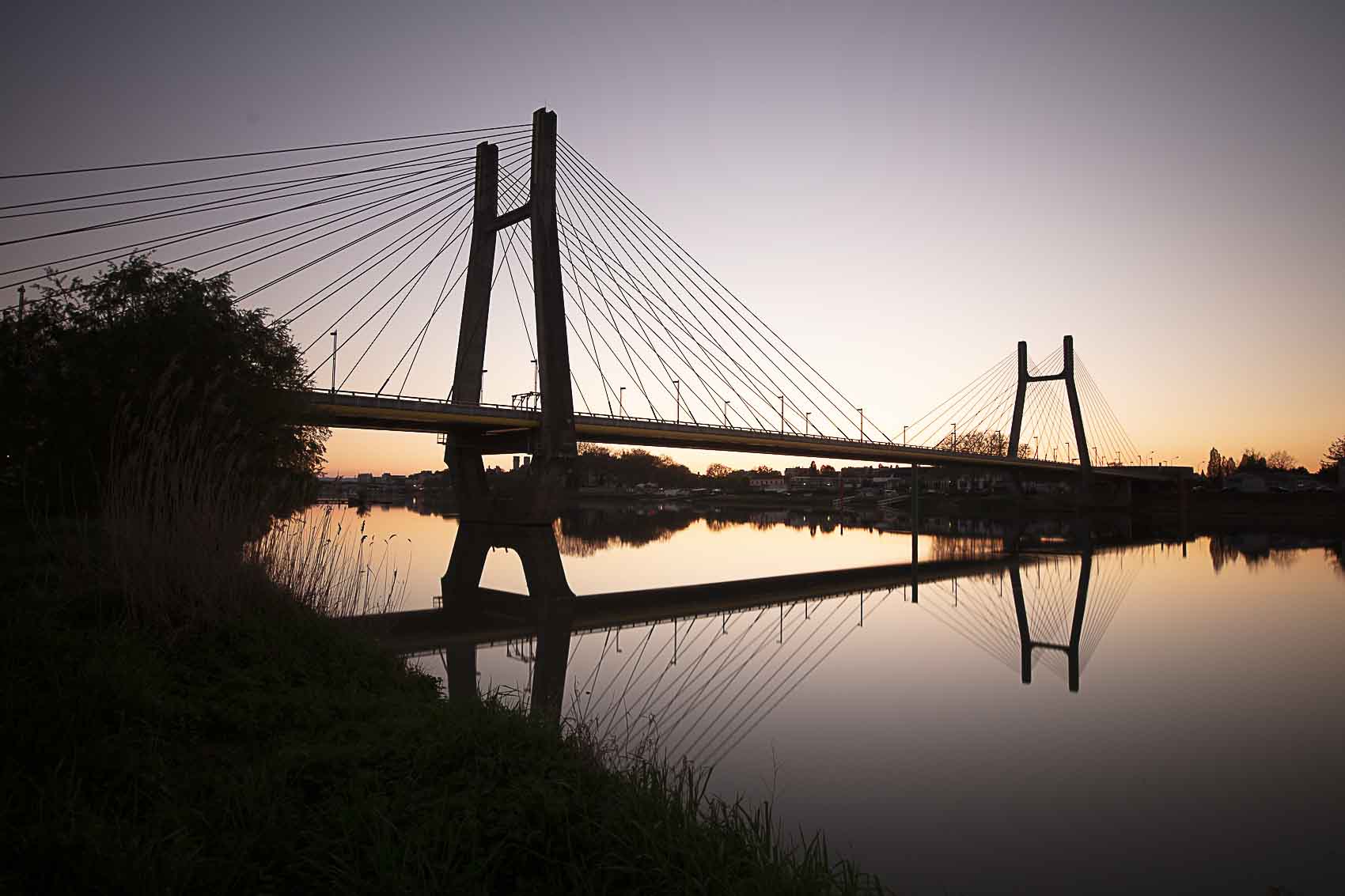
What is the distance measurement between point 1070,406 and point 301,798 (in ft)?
210

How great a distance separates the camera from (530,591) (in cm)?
1677

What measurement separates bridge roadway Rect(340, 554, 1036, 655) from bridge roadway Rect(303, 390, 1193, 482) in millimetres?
6584

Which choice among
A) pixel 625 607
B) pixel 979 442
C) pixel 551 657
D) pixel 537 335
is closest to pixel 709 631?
pixel 625 607

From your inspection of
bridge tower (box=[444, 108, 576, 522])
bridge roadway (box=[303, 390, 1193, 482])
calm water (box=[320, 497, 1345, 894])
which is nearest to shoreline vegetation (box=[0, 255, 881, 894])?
calm water (box=[320, 497, 1345, 894])

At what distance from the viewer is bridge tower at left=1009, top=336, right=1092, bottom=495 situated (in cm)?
5741

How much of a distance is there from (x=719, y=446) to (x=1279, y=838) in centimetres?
2906

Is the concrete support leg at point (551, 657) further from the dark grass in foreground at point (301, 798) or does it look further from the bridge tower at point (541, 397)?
the bridge tower at point (541, 397)

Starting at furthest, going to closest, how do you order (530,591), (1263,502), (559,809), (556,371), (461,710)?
(1263,502), (556,371), (530,591), (461,710), (559,809)

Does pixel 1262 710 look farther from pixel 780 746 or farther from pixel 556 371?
pixel 556 371

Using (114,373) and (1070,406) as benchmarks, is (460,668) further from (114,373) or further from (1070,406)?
(1070,406)

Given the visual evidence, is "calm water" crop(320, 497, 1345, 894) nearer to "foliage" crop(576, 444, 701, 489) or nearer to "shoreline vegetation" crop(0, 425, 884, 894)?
"shoreline vegetation" crop(0, 425, 884, 894)

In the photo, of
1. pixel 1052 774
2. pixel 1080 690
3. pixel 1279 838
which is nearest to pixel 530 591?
pixel 1080 690

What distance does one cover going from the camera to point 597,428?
1188 inches

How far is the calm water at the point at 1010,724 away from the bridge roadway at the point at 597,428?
28.4 feet
